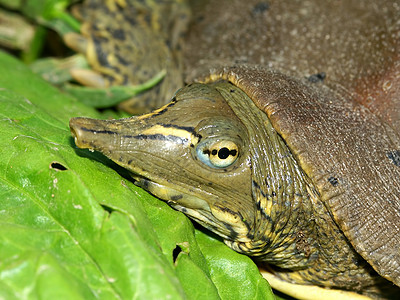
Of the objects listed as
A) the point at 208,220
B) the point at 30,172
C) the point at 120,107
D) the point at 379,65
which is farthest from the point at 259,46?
the point at 30,172

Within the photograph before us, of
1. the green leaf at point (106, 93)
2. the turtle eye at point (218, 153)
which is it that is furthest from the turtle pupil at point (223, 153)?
the green leaf at point (106, 93)

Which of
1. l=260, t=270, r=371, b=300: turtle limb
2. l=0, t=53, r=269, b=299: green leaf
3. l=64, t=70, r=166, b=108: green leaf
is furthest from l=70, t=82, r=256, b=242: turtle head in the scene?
l=64, t=70, r=166, b=108: green leaf

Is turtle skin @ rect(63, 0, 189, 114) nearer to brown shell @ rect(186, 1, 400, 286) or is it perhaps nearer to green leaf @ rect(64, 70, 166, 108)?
green leaf @ rect(64, 70, 166, 108)

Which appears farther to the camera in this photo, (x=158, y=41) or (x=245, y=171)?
(x=158, y=41)

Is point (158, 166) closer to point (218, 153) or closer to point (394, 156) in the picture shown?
point (218, 153)

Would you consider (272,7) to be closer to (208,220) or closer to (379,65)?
(379,65)

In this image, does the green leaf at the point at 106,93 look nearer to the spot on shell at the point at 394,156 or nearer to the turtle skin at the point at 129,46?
the turtle skin at the point at 129,46
